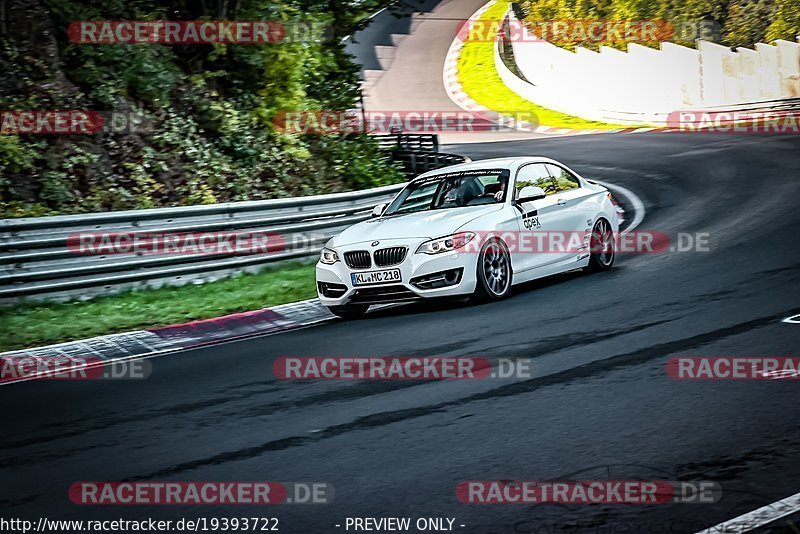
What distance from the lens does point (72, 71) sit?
1655cm

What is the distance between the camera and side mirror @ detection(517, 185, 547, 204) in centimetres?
1180

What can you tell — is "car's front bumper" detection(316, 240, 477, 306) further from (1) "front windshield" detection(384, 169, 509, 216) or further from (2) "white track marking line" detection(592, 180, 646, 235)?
(2) "white track marking line" detection(592, 180, 646, 235)

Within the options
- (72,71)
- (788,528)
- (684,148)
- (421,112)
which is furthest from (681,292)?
(421,112)

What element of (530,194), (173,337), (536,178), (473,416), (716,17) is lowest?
(173,337)

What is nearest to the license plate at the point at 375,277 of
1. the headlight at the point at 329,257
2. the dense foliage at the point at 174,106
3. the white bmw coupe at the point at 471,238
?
the white bmw coupe at the point at 471,238

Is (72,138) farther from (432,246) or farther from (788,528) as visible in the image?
(788,528)

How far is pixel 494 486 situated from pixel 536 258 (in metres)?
6.92

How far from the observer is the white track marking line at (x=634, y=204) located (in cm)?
1689

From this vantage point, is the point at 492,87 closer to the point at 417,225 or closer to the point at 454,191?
the point at 454,191

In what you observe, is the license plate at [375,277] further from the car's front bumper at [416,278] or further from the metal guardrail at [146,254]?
the metal guardrail at [146,254]

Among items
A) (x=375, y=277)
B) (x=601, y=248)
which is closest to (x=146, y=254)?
(x=375, y=277)

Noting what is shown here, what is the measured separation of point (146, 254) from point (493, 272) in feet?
14.8

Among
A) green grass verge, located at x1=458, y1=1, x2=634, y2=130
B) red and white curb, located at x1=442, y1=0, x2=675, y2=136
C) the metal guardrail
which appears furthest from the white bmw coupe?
green grass verge, located at x1=458, y1=1, x2=634, y2=130

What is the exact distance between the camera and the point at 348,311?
11.8 m
